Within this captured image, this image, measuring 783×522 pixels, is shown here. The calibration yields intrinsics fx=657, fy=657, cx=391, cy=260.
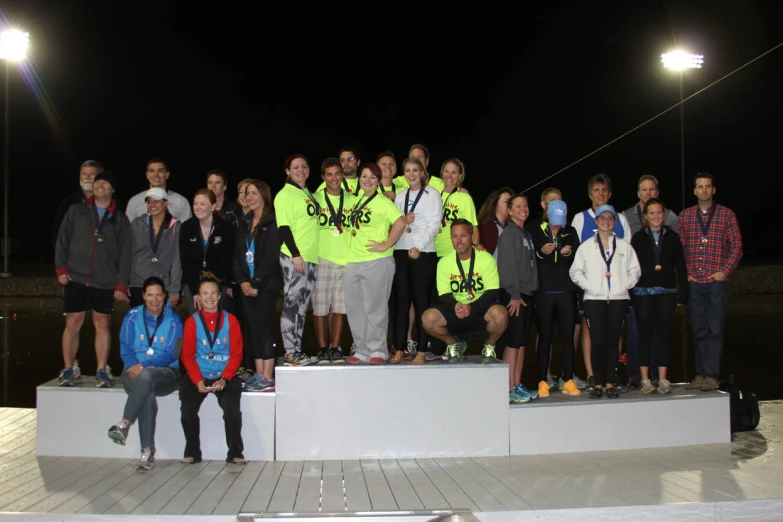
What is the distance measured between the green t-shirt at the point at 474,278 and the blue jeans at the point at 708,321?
189 cm

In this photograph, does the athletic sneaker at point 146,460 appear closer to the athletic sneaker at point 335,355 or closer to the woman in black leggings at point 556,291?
the athletic sneaker at point 335,355

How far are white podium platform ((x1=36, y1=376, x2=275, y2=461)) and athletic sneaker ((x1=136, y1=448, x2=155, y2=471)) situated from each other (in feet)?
0.79

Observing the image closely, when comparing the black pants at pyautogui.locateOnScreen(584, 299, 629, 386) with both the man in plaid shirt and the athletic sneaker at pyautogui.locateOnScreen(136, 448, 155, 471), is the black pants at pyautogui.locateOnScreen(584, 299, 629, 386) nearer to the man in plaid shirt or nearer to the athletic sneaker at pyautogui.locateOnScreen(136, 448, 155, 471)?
the man in plaid shirt

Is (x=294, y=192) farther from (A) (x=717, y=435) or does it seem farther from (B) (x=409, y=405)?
(A) (x=717, y=435)

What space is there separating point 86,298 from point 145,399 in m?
1.26

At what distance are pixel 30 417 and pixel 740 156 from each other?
2832 centimetres

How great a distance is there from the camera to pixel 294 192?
5230 mm

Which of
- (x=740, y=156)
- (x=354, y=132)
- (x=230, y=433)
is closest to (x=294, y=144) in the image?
(x=354, y=132)

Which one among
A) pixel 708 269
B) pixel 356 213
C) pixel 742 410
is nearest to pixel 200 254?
pixel 356 213

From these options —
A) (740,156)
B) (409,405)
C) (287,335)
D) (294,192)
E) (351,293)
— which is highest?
(740,156)

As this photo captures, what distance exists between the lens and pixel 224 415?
4.63 metres

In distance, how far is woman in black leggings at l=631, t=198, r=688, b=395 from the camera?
5449 mm

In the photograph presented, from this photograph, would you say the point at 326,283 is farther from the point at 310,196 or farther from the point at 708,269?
the point at 708,269

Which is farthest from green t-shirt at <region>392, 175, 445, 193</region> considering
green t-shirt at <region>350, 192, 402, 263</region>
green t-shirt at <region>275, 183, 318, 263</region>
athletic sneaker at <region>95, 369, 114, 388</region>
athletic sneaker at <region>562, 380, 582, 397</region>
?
athletic sneaker at <region>95, 369, 114, 388</region>
